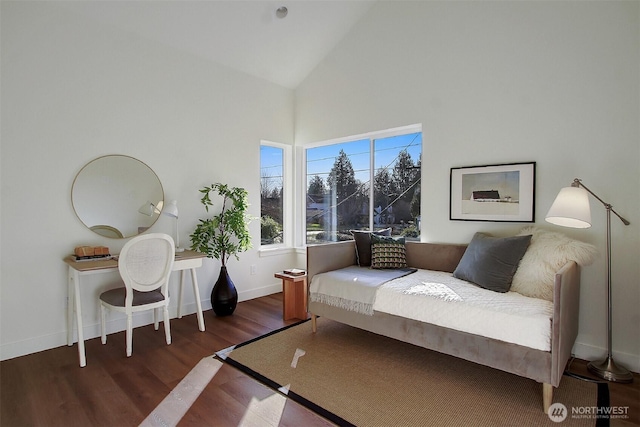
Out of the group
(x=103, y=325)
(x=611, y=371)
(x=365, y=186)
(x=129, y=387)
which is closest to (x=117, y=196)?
(x=103, y=325)

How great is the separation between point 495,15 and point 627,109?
1.30m

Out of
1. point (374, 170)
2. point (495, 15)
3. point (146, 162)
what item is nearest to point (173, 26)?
point (146, 162)

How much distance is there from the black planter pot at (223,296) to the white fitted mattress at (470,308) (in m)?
1.71

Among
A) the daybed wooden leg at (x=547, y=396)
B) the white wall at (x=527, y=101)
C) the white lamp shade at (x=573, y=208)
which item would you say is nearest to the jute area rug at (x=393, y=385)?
the daybed wooden leg at (x=547, y=396)

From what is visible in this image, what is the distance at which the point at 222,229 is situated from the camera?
3799 millimetres

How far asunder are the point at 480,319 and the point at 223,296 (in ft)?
8.21

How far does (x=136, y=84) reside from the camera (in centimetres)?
340

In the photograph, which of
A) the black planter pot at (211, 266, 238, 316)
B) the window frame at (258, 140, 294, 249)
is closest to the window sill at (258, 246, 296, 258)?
the window frame at (258, 140, 294, 249)

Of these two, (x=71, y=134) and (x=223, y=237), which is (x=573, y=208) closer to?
(x=223, y=237)

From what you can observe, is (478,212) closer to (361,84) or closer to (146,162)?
(361,84)

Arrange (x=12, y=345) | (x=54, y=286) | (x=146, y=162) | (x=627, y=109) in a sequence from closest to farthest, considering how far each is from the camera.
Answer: (x=627, y=109), (x=12, y=345), (x=54, y=286), (x=146, y=162)

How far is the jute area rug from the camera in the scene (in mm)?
1989

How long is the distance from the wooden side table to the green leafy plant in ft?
2.13

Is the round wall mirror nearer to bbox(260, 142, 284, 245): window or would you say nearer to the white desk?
the white desk
